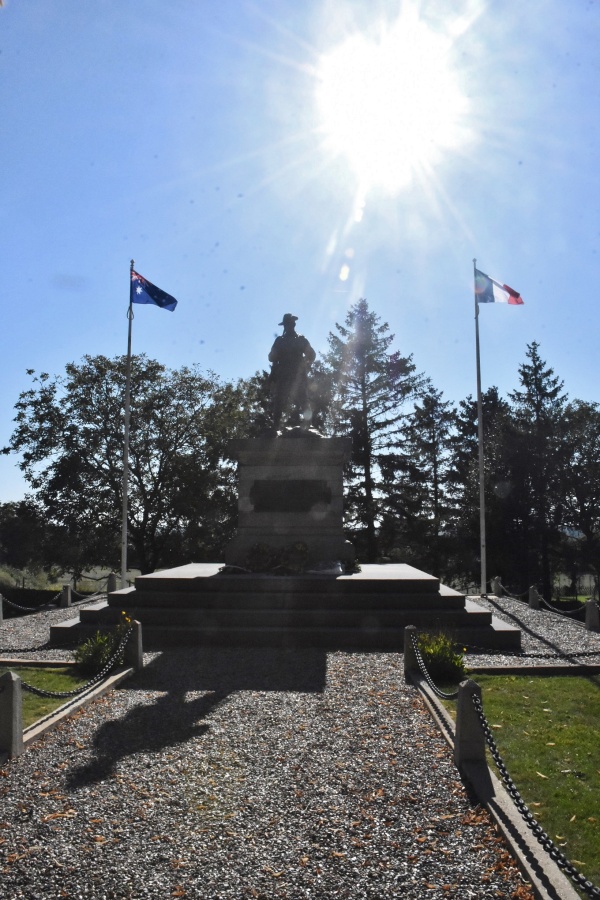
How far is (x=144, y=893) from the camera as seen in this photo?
13.0ft

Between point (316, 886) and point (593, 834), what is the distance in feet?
6.53

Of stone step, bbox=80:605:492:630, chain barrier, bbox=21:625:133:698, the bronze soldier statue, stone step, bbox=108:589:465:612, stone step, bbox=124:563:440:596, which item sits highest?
the bronze soldier statue

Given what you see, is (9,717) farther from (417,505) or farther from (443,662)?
(417,505)

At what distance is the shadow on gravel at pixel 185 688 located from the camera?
6.46 metres

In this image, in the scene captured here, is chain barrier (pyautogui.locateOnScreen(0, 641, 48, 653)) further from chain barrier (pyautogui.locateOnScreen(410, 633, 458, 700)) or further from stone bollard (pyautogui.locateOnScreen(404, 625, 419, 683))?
chain barrier (pyautogui.locateOnScreen(410, 633, 458, 700))

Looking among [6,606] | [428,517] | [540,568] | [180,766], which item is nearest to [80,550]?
[6,606]

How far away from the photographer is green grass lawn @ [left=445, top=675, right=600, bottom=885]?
478cm

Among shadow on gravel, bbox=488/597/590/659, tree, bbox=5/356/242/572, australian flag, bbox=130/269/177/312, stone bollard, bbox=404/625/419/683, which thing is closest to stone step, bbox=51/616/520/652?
shadow on gravel, bbox=488/597/590/659

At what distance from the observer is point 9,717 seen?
6.11m

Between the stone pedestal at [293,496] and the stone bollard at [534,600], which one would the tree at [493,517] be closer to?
the stone bollard at [534,600]

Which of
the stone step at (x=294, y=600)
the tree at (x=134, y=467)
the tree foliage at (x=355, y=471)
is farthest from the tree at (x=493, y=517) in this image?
the stone step at (x=294, y=600)

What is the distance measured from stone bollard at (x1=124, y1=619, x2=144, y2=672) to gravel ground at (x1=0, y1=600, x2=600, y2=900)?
0.96 meters

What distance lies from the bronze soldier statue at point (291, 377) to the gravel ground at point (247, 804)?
8570 mm

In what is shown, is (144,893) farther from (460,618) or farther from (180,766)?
(460,618)
